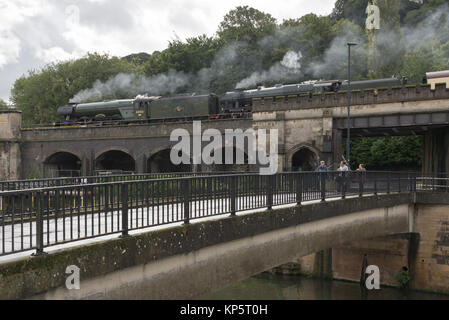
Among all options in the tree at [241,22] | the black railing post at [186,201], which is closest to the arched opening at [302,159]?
the black railing post at [186,201]

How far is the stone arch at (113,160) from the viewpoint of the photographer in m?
40.2

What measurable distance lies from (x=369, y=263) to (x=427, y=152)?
12435 mm

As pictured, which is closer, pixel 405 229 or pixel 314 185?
pixel 314 185

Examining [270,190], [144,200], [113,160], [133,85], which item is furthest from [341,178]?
[133,85]

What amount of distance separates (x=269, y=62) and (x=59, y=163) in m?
28.5

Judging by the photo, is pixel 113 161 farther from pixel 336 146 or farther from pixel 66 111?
pixel 336 146

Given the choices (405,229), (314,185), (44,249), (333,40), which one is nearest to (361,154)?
(333,40)

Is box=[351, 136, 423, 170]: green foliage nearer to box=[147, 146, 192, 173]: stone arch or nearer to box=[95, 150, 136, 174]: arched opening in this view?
box=[147, 146, 192, 173]: stone arch

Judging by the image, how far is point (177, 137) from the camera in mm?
36812

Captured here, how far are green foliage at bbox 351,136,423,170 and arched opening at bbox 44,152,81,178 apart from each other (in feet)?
90.6

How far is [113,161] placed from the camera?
46.1 metres
